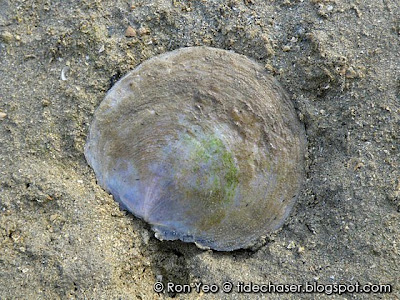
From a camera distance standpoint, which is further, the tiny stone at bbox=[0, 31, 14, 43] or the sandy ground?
the tiny stone at bbox=[0, 31, 14, 43]

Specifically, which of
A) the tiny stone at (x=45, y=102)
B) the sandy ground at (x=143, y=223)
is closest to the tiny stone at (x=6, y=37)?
the sandy ground at (x=143, y=223)

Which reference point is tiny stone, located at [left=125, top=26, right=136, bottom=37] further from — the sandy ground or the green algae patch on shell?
the green algae patch on shell

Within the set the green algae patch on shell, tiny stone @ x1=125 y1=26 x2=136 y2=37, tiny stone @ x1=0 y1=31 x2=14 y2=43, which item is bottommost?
the green algae patch on shell

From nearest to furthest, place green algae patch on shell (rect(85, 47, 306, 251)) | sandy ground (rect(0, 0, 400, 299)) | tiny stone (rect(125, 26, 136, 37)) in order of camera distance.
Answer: sandy ground (rect(0, 0, 400, 299)) → green algae patch on shell (rect(85, 47, 306, 251)) → tiny stone (rect(125, 26, 136, 37))

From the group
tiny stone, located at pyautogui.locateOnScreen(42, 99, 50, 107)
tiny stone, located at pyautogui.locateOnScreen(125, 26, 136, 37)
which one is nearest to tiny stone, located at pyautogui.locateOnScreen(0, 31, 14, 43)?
tiny stone, located at pyautogui.locateOnScreen(42, 99, 50, 107)

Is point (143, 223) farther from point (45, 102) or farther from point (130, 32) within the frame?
point (130, 32)

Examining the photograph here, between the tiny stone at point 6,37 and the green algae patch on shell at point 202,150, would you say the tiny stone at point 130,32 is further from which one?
the tiny stone at point 6,37

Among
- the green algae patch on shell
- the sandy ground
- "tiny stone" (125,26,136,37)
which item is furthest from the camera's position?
"tiny stone" (125,26,136,37)

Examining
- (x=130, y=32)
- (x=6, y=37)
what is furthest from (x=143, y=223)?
(x=6, y=37)
